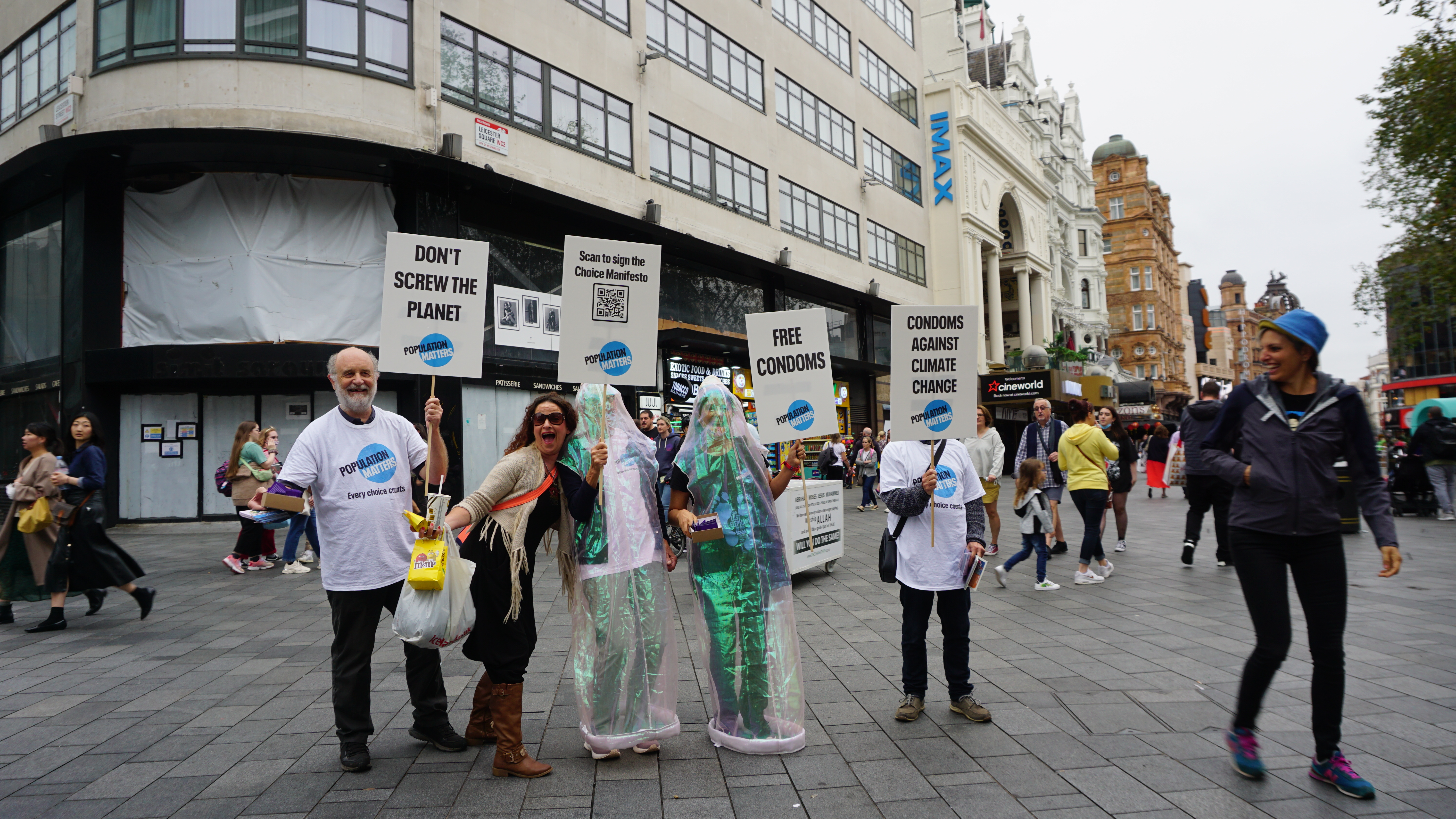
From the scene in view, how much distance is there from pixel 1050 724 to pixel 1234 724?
906 millimetres

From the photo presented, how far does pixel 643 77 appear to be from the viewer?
2002cm

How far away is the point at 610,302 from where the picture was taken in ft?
15.6

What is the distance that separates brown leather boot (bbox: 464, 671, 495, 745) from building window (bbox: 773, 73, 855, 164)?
2362 centimetres

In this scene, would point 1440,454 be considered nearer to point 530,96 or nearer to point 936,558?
point 936,558

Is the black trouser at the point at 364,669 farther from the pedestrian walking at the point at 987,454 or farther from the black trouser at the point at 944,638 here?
the pedestrian walking at the point at 987,454

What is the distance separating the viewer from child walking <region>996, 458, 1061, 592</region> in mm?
8352

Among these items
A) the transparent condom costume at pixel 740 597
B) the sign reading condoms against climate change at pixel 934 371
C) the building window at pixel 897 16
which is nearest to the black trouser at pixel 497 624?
the transparent condom costume at pixel 740 597

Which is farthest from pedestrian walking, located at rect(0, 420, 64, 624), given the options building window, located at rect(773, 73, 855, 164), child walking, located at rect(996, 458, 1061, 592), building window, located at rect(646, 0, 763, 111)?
building window, located at rect(773, 73, 855, 164)

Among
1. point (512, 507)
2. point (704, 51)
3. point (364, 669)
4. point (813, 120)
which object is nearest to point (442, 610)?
point (512, 507)

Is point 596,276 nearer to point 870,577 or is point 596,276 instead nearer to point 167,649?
point 167,649

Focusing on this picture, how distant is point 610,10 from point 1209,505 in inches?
637

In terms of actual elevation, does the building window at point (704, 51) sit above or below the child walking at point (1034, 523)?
above

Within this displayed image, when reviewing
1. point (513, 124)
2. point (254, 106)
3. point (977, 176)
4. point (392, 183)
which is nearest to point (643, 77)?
point (513, 124)

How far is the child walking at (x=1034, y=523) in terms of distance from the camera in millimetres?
8352
